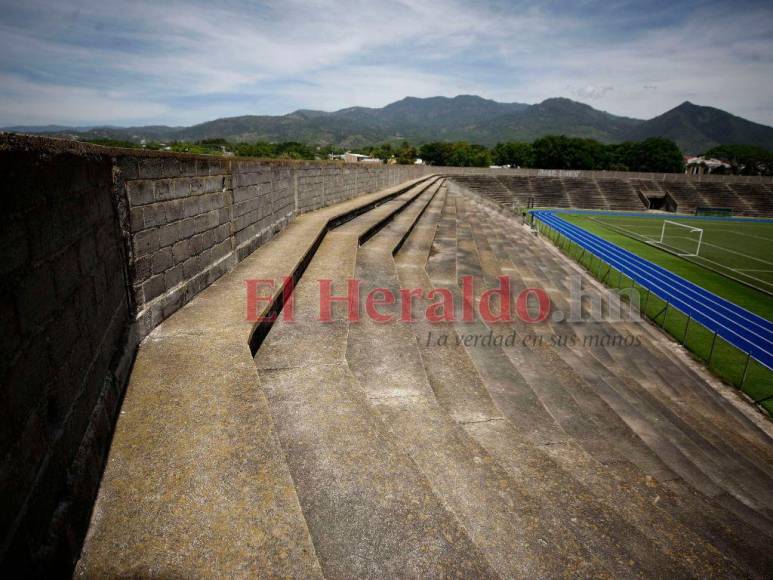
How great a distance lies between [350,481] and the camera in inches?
95.7

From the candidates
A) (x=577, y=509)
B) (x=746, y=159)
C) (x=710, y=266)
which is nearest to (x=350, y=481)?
(x=577, y=509)

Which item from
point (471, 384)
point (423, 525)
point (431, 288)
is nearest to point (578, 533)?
point (423, 525)

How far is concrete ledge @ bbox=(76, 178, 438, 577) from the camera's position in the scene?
1741 millimetres

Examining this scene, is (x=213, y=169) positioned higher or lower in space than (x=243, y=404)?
higher

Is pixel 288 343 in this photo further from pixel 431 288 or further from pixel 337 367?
pixel 431 288

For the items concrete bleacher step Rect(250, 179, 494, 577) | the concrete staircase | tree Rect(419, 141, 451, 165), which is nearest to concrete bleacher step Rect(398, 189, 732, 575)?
the concrete staircase

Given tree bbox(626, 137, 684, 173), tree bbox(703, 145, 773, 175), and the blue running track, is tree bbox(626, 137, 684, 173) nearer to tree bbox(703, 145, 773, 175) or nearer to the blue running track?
tree bbox(703, 145, 773, 175)

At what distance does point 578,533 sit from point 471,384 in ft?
7.28

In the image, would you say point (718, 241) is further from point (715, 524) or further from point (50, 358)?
point (50, 358)

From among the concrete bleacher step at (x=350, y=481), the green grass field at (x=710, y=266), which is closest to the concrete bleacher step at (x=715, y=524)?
the concrete bleacher step at (x=350, y=481)

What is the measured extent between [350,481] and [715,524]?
3.34m

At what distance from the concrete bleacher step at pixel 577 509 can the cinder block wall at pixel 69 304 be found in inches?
106

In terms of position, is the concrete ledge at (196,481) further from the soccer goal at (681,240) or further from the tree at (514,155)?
the tree at (514,155)

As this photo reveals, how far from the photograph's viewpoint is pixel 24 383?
160cm
